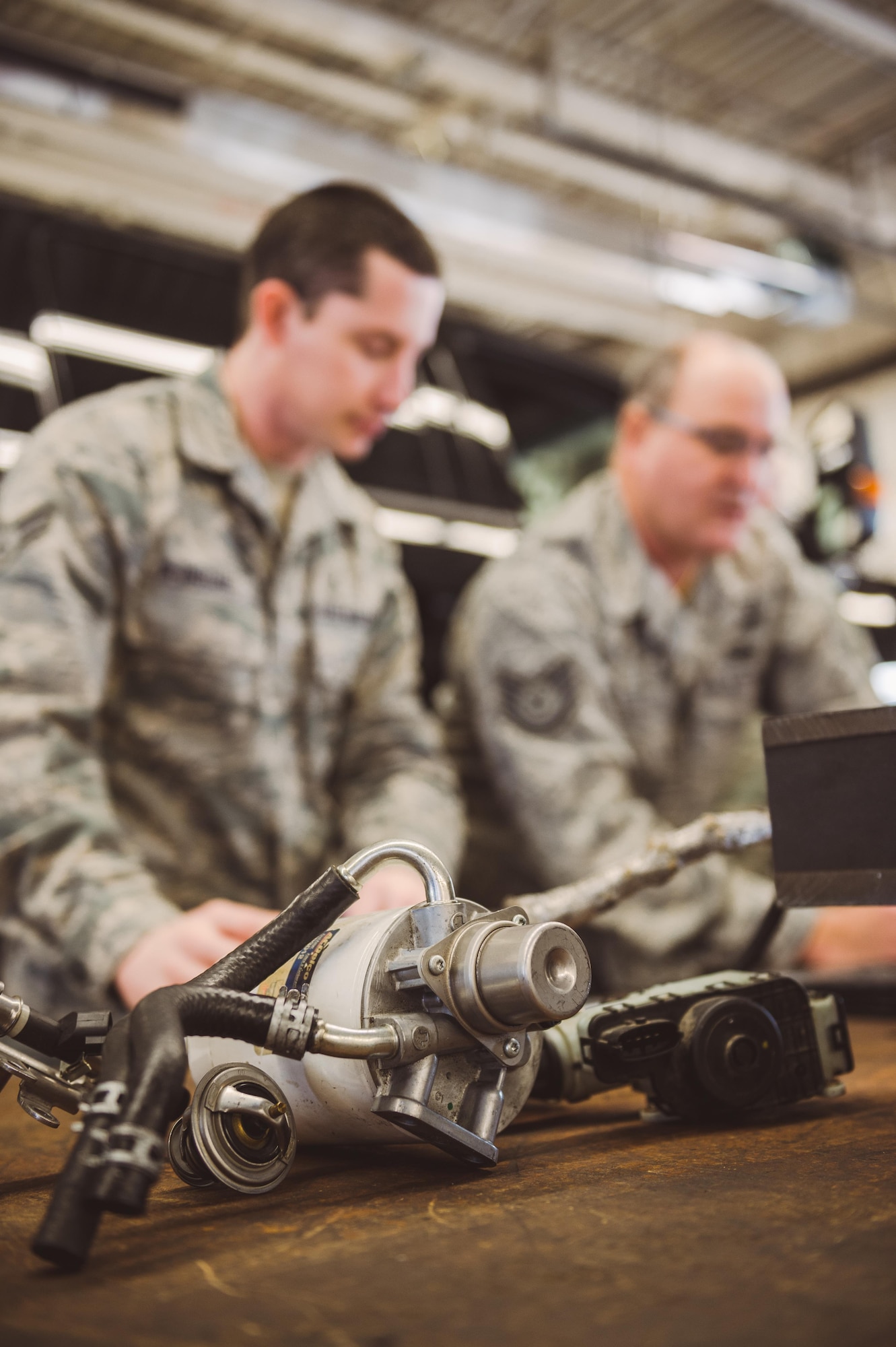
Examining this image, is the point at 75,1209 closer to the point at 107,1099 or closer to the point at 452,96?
the point at 107,1099

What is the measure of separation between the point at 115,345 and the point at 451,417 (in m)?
0.81

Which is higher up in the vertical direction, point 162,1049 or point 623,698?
point 623,698

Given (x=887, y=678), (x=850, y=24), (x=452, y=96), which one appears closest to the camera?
(x=850, y=24)

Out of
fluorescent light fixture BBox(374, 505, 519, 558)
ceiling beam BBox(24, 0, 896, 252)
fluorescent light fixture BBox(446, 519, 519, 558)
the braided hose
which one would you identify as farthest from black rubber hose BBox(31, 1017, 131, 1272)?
ceiling beam BBox(24, 0, 896, 252)

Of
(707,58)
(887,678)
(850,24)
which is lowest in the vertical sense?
(887,678)

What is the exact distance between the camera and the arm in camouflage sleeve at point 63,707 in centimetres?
108

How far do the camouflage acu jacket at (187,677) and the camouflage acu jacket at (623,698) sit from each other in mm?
216

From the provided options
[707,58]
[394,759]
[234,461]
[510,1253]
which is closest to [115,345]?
[234,461]

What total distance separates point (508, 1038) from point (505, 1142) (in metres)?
0.18

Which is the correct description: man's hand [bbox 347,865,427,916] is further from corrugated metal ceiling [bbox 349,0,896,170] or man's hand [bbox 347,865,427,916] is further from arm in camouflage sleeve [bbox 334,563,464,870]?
corrugated metal ceiling [bbox 349,0,896,170]

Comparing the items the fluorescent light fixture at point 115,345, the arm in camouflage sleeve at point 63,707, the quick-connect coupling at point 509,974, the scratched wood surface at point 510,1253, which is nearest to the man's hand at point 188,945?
the arm in camouflage sleeve at point 63,707

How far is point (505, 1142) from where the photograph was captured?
753 mm

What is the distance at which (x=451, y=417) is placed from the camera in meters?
2.58

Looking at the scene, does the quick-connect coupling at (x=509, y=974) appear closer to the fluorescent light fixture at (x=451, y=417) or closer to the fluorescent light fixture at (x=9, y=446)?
the fluorescent light fixture at (x=9, y=446)
